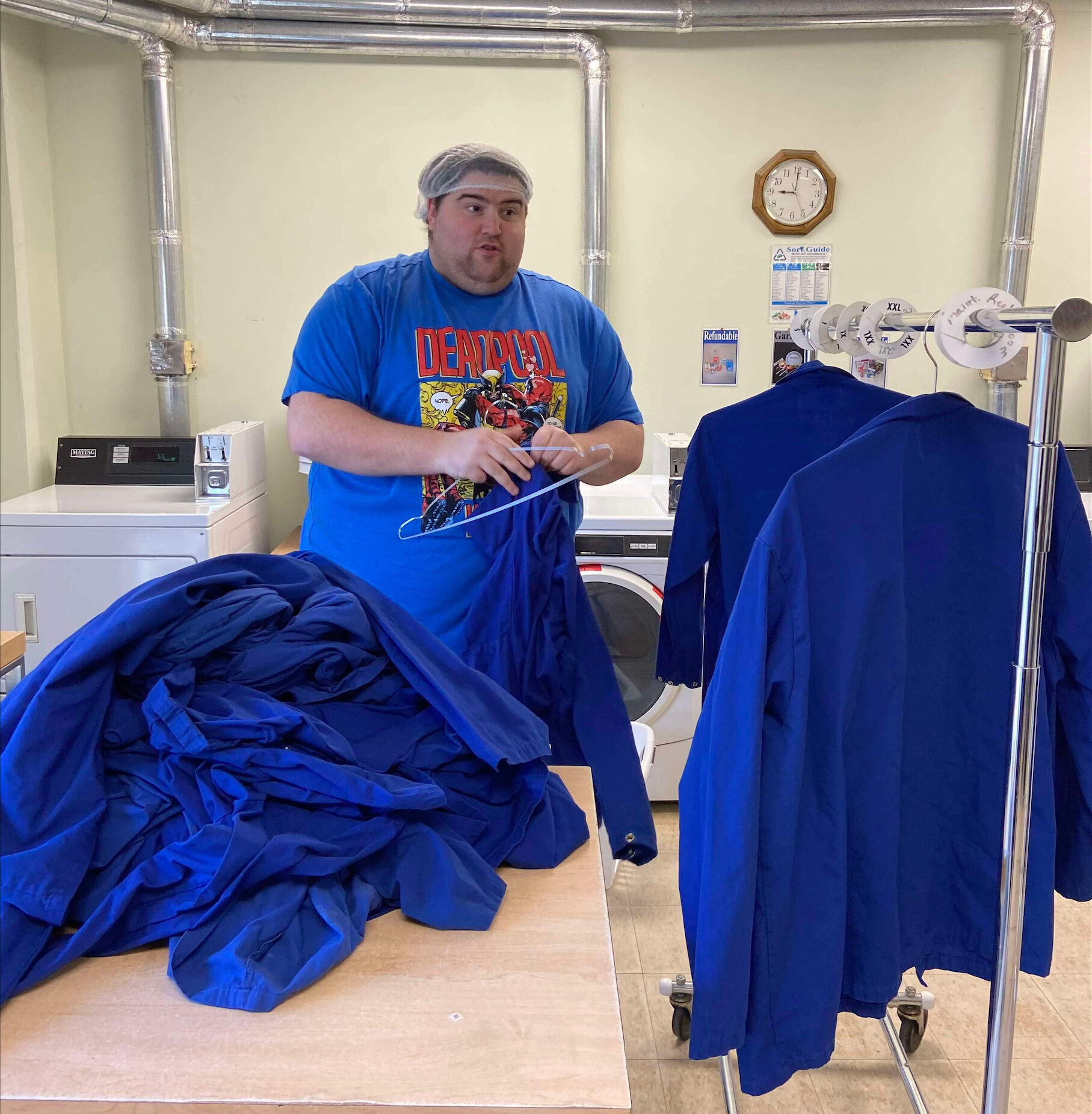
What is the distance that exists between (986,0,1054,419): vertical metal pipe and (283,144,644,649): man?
225 cm

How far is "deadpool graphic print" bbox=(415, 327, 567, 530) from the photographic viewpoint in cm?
174

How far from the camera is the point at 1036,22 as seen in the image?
340cm

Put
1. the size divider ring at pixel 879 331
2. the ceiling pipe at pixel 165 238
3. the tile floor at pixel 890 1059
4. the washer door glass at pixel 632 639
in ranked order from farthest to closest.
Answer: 1. the ceiling pipe at pixel 165 238
2. the washer door glass at pixel 632 639
3. the tile floor at pixel 890 1059
4. the size divider ring at pixel 879 331

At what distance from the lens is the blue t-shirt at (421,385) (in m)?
1.74

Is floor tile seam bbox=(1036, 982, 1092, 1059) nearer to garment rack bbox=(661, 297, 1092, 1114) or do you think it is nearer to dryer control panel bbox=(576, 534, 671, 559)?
garment rack bbox=(661, 297, 1092, 1114)

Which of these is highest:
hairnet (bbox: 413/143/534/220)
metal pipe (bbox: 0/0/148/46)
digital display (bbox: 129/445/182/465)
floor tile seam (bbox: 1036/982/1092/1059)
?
metal pipe (bbox: 0/0/148/46)

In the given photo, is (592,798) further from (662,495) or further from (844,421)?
(662,495)

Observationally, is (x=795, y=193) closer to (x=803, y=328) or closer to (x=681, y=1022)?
(x=803, y=328)

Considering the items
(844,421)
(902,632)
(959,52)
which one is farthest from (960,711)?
(959,52)

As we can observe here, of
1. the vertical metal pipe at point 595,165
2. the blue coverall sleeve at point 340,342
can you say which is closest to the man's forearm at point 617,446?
the blue coverall sleeve at point 340,342

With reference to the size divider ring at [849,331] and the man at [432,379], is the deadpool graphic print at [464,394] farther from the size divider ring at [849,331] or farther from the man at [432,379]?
the size divider ring at [849,331]

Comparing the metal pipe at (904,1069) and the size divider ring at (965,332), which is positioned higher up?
the size divider ring at (965,332)

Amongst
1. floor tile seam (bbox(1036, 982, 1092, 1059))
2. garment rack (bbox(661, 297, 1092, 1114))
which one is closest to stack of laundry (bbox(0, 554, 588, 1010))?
garment rack (bbox(661, 297, 1092, 1114))

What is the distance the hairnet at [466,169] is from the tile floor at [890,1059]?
1.65m
